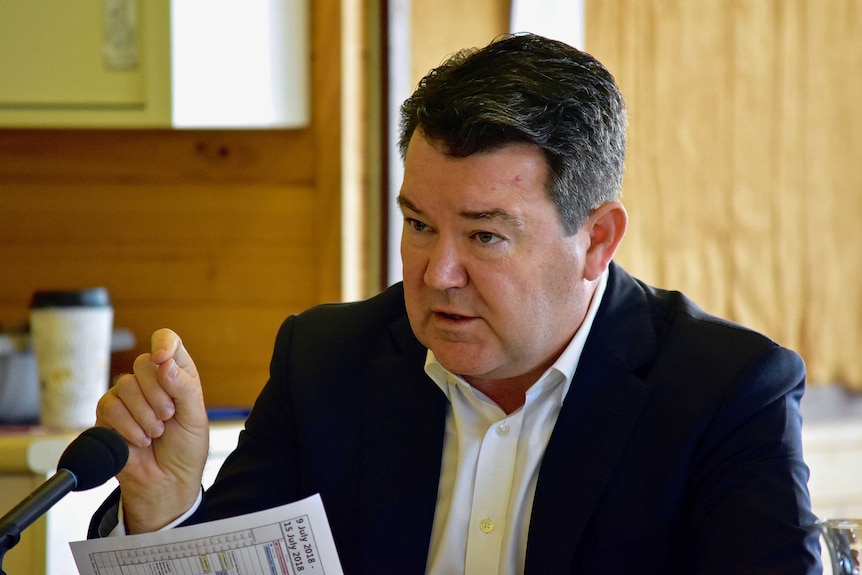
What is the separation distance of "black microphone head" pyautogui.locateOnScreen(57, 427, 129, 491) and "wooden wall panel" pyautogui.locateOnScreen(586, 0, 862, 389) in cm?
163

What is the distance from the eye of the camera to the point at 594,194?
4.94 ft

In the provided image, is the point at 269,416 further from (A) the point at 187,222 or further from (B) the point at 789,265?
(B) the point at 789,265

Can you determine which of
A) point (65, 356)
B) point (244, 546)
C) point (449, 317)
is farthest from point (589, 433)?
point (65, 356)

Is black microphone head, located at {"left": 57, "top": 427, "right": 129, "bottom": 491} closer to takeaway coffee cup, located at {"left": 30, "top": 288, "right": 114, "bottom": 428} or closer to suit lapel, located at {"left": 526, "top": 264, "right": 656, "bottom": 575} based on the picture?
suit lapel, located at {"left": 526, "top": 264, "right": 656, "bottom": 575}

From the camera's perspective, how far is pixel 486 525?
Result: 151cm

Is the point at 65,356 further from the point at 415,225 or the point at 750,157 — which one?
the point at 750,157

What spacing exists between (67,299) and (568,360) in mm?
1239

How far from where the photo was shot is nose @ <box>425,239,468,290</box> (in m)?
1.41

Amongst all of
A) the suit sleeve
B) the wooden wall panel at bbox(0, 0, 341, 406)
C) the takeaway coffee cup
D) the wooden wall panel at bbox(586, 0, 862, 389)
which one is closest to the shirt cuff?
the suit sleeve

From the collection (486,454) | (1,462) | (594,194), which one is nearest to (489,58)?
(594,194)

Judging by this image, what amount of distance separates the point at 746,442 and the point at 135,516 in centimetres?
81

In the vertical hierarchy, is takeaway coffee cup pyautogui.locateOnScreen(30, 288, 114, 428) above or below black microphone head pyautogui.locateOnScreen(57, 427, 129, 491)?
below

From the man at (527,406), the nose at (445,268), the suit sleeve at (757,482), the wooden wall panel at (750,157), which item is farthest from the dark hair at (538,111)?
the wooden wall panel at (750,157)

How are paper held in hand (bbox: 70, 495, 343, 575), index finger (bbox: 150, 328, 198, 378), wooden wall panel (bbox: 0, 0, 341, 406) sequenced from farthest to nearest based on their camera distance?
wooden wall panel (bbox: 0, 0, 341, 406) < index finger (bbox: 150, 328, 198, 378) < paper held in hand (bbox: 70, 495, 343, 575)
